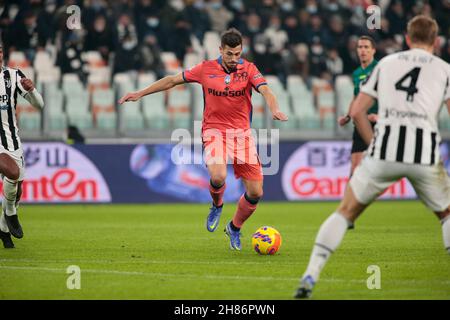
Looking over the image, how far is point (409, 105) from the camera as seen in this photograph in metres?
7.18

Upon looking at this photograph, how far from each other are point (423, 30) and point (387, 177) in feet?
3.90

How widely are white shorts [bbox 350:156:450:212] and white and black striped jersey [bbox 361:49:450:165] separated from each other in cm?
5

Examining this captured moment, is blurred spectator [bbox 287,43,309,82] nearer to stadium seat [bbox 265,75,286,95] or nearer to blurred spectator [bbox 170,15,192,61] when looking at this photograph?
stadium seat [bbox 265,75,286,95]

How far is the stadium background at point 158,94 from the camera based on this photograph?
1938cm

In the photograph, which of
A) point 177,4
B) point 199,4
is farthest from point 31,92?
point 177,4

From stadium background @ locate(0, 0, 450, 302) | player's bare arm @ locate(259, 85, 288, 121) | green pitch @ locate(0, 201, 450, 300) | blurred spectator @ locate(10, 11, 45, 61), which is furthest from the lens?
blurred spectator @ locate(10, 11, 45, 61)

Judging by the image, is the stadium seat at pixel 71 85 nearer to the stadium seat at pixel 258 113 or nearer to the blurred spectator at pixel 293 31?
the stadium seat at pixel 258 113

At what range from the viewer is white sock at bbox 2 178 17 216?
11.0 meters

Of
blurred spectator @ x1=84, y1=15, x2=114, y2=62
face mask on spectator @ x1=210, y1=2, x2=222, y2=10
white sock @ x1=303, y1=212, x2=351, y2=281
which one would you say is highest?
face mask on spectator @ x1=210, y1=2, x2=222, y2=10

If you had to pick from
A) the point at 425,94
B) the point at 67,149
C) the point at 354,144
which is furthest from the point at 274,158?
the point at 425,94

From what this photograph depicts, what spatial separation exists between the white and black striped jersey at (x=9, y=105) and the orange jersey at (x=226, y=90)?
198 cm

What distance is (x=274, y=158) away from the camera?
1970 cm

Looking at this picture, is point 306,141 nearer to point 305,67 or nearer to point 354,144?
point 305,67

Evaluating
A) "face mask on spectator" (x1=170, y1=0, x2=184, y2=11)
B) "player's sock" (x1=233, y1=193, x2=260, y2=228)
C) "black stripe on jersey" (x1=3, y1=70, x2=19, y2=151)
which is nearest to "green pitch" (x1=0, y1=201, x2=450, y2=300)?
"player's sock" (x1=233, y1=193, x2=260, y2=228)
